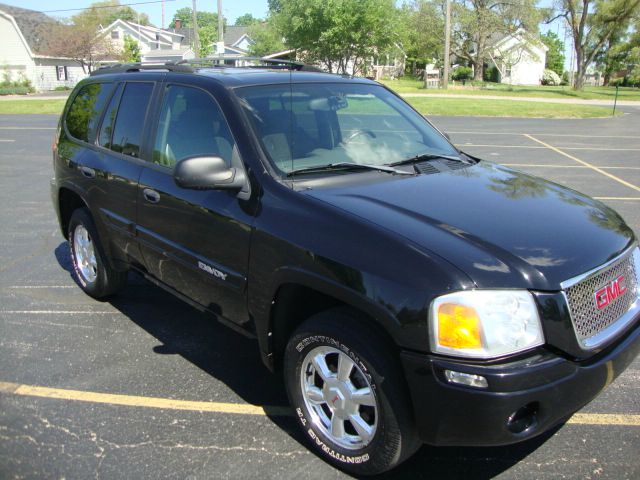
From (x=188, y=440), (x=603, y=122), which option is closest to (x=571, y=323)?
(x=188, y=440)

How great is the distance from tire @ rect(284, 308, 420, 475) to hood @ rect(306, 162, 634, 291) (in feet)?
1.65

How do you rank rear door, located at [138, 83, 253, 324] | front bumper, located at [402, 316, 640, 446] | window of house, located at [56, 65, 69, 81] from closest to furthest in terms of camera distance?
front bumper, located at [402, 316, 640, 446], rear door, located at [138, 83, 253, 324], window of house, located at [56, 65, 69, 81]

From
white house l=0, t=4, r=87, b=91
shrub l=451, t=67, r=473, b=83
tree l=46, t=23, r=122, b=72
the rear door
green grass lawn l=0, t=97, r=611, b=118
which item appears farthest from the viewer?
shrub l=451, t=67, r=473, b=83

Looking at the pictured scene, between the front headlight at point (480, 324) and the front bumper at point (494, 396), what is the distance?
58mm

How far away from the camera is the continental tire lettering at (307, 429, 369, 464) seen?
2.74 meters

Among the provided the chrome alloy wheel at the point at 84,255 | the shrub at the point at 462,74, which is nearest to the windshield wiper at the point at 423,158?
the chrome alloy wheel at the point at 84,255

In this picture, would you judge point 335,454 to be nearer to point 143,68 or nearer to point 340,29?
point 143,68

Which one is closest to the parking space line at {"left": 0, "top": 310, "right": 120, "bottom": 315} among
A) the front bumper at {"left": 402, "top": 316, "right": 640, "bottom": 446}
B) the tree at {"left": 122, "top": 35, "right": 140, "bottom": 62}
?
the front bumper at {"left": 402, "top": 316, "right": 640, "bottom": 446}

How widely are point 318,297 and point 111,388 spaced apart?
1.63 meters

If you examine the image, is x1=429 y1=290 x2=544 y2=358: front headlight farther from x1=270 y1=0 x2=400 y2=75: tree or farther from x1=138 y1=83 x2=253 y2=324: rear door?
x1=270 y1=0 x2=400 y2=75: tree

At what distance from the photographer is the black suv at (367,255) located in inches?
93.2

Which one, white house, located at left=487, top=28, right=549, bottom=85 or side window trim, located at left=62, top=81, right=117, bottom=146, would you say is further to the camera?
white house, located at left=487, top=28, right=549, bottom=85

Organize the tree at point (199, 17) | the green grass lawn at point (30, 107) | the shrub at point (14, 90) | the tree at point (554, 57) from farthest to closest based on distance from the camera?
1. the tree at point (199, 17)
2. the tree at point (554, 57)
3. the shrub at point (14, 90)
4. the green grass lawn at point (30, 107)

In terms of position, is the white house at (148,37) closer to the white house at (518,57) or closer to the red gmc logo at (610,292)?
the white house at (518,57)
